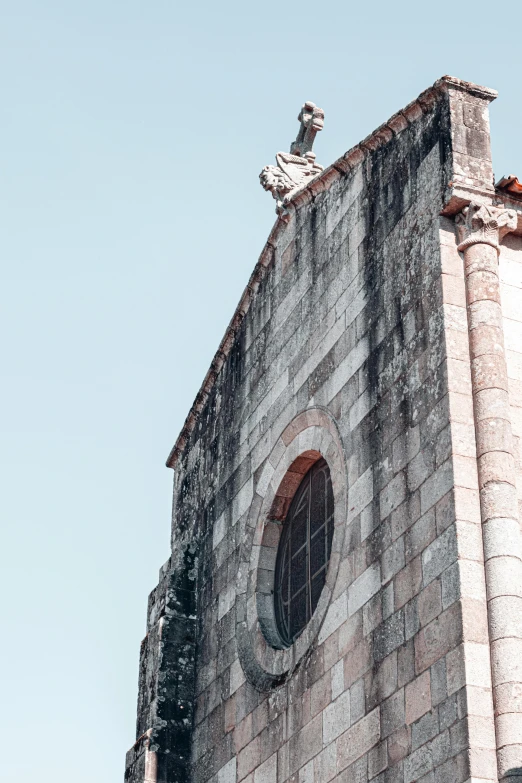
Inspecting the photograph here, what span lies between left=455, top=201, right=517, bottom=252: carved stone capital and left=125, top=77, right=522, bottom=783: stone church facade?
0.02 m

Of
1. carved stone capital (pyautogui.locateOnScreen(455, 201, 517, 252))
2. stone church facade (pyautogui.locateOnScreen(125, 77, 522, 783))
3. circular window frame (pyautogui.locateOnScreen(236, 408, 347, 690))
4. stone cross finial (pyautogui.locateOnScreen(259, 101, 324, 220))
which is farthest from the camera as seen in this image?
stone cross finial (pyautogui.locateOnScreen(259, 101, 324, 220))

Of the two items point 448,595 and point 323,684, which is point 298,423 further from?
point 448,595

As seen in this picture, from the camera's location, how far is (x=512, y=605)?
8.00 meters

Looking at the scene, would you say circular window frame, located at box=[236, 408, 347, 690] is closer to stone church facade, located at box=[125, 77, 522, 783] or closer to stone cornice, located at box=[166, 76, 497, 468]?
stone church facade, located at box=[125, 77, 522, 783]

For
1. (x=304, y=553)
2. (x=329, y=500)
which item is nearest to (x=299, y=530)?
(x=304, y=553)

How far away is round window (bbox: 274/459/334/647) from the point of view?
35.9ft

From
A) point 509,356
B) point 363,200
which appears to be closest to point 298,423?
point 363,200

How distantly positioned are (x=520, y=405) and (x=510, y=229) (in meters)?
1.43

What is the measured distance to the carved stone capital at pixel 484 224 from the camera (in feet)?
31.3

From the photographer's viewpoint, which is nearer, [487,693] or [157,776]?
[487,693]

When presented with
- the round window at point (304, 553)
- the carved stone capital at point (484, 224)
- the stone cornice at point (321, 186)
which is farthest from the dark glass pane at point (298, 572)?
the stone cornice at point (321, 186)

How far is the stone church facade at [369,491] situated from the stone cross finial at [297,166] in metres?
0.02

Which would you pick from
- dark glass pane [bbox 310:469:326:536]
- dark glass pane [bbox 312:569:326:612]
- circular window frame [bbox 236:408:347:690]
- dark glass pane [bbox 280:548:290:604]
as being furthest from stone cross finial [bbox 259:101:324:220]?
dark glass pane [bbox 312:569:326:612]

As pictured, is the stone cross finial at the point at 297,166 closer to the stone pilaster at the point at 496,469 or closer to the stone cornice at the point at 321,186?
the stone cornice at the point at 321,186
